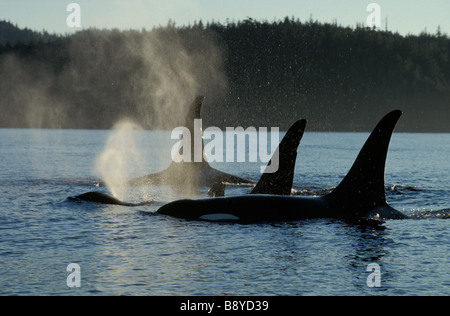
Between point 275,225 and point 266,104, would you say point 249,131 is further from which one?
point 275,225

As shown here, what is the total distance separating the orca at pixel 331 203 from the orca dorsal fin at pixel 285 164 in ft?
4.59

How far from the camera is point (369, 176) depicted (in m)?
15.3

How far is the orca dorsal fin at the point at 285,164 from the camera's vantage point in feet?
55.7

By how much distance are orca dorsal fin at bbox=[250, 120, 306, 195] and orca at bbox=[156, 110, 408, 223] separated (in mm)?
1400

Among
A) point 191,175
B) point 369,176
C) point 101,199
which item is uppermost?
point 369,176

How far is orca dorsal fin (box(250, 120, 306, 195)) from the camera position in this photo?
1697 centimetres

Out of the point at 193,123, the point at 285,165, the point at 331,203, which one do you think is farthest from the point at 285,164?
the point at 193,123

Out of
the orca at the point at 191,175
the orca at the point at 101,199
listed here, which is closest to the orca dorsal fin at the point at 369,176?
the orca at the point at 101,199

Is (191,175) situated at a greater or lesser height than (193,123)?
lesser

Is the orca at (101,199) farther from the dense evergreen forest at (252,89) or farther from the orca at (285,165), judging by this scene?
the dense evergreen forest at (252,89)

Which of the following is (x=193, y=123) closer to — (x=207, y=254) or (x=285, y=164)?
(x=285, y=164)

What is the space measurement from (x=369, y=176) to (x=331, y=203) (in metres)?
1.00

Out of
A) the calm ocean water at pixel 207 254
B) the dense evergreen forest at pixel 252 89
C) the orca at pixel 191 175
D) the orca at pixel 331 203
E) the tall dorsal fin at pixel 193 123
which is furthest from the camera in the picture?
the dense evergreen forest at pixel 252 89

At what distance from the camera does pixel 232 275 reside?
1102cm
